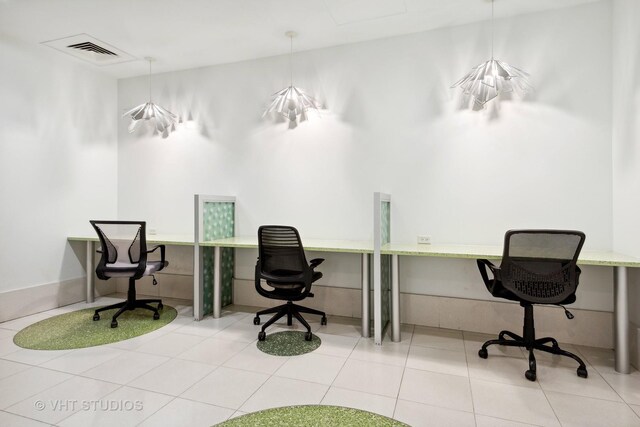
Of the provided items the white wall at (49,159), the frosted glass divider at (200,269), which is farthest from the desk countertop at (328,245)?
the white wall at (49,159)

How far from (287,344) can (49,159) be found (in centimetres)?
359

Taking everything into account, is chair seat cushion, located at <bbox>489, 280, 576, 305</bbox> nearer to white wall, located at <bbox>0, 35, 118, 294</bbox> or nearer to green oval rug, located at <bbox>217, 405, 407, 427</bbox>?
green oval rug, located at <bbox>217, 405, 407, 427</bbox>

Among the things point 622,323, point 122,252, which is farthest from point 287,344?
point 622,323

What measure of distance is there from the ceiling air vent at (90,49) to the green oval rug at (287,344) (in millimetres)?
3705

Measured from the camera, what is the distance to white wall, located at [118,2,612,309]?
3.01 m

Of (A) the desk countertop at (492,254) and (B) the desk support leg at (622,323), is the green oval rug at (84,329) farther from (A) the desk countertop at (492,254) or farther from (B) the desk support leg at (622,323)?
(B) the desk support leg at (622,323)

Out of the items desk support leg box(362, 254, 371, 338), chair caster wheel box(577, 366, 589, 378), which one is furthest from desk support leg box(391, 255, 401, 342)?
chair caster wheel box(577, 366, 589, 378)

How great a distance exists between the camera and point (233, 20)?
3.31 metres

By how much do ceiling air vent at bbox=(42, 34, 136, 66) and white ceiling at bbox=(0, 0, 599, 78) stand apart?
0.09 m

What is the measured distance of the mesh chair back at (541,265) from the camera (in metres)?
2.35

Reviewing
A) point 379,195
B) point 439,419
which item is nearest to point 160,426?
point 439,419

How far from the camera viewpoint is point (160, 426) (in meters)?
1.85

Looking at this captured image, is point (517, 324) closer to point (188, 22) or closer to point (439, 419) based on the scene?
point (439, 419)

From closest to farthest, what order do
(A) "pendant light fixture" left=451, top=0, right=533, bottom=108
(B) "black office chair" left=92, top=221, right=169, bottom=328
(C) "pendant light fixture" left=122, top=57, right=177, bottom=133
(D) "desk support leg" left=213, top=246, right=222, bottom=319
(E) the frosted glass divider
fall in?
(A) "pendant light fixture" left=451, top=0, right=533, bottom=108 < (B) "black office chair" left=92, top=221, right=169, bottom=328 < (E) the frosted glass divider < (D) "desk support leg" left=213, top=246, right=222, bottom=319 < (C) "pendant light fixture" left=122, top=57, right=177, bottom=133
